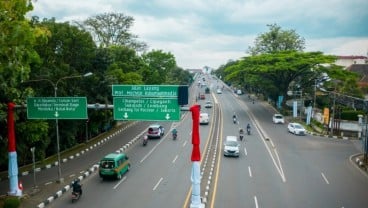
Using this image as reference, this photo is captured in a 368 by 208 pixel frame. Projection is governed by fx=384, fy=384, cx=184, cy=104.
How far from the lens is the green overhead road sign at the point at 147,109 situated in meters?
19.9

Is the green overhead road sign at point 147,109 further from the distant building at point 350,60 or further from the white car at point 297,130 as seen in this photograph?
the distant building at point 350,60

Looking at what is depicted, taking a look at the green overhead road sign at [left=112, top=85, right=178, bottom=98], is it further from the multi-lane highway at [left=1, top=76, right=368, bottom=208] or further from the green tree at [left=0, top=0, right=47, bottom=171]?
the multi-lane highway at [left=1, top=76, right=368, bottom=208]

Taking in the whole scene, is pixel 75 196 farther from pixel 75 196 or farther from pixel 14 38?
pixel 14 38

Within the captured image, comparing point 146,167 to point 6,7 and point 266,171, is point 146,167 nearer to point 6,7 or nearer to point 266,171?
point 266,171

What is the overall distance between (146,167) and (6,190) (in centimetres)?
1024

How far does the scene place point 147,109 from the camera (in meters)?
20.4

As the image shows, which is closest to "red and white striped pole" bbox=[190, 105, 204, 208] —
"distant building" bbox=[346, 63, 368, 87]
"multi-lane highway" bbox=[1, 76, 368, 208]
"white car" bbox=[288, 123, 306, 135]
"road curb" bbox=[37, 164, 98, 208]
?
"multi-lane highway" bbox=[1, 76, 368, 208]

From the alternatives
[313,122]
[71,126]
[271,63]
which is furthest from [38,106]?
[271,63]

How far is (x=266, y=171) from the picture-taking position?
2927 centimetres

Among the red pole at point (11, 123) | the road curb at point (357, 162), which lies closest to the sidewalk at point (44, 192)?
the red pole at point (11, 123)

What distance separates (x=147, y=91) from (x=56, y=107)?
592 cm

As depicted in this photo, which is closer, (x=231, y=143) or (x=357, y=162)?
(x=357, y=162)

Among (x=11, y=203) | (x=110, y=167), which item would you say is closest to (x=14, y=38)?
(x=11, y=203)

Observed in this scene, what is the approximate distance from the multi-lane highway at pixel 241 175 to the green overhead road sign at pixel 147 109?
508cm
